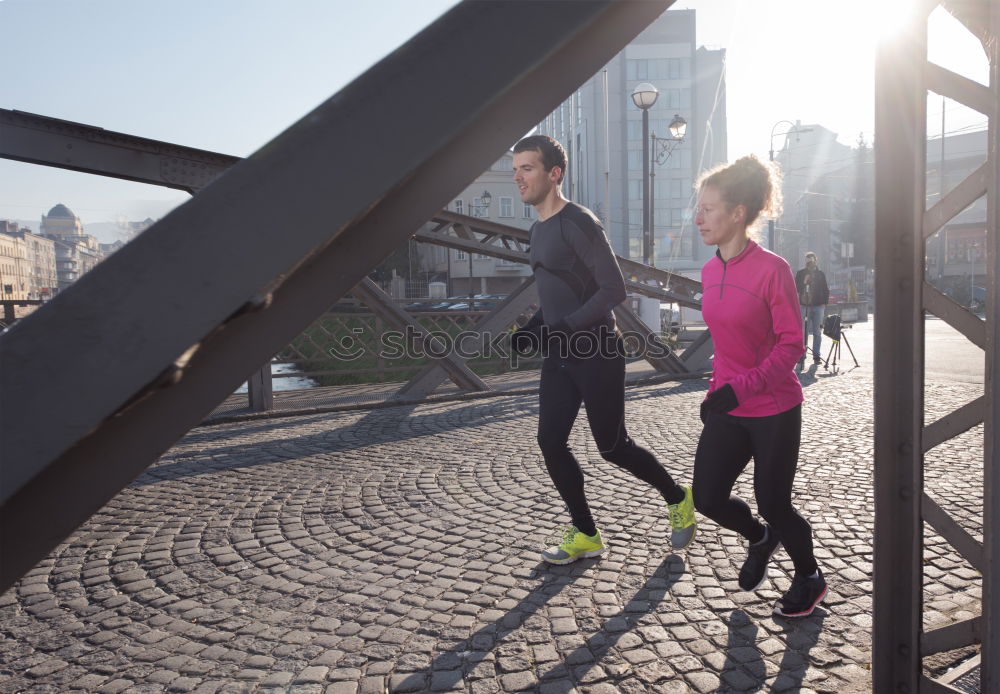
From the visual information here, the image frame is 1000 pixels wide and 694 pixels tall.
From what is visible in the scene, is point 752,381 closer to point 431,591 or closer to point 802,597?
point 802,597

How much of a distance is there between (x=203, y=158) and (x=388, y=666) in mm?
5673

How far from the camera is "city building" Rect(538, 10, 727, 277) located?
61406mm

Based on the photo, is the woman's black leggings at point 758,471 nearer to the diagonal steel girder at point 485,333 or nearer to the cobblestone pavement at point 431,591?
the cobblestone pavement at point 431,591

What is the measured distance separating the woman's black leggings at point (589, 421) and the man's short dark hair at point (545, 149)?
950 mm

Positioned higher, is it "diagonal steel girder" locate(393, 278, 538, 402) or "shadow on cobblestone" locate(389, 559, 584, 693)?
"diagonal steel girder" locate(393, 278, 538, 402)

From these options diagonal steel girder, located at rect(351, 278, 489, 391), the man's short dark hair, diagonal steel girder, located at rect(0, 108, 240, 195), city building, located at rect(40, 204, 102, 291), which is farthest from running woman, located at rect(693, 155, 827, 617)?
city building, located at rect(40, 204, 102, 291)

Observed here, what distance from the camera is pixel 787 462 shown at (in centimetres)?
267

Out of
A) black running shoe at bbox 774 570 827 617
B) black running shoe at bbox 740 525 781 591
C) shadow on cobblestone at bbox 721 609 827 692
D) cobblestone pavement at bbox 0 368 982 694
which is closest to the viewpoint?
shadow on cobblestone at bbox 721 609 827 692

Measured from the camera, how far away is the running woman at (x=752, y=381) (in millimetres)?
2590

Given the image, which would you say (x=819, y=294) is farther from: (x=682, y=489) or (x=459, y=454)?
(x=682, y=489)

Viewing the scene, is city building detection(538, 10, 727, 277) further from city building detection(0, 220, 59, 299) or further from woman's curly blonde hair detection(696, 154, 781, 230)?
city building detection(0, 220, 59, 299)

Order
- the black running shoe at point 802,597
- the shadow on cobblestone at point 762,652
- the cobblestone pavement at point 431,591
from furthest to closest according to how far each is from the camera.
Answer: the black running shoe at point 802,597 → the cobblestone pavement at point 431,591 → the shadow on cobblestone at point 762,652

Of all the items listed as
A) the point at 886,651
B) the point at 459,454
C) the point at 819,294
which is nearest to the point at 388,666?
the point at 886,651

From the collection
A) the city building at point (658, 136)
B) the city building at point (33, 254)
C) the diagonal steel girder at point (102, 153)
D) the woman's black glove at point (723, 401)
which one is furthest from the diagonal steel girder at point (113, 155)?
the city building at point (33, 254)
